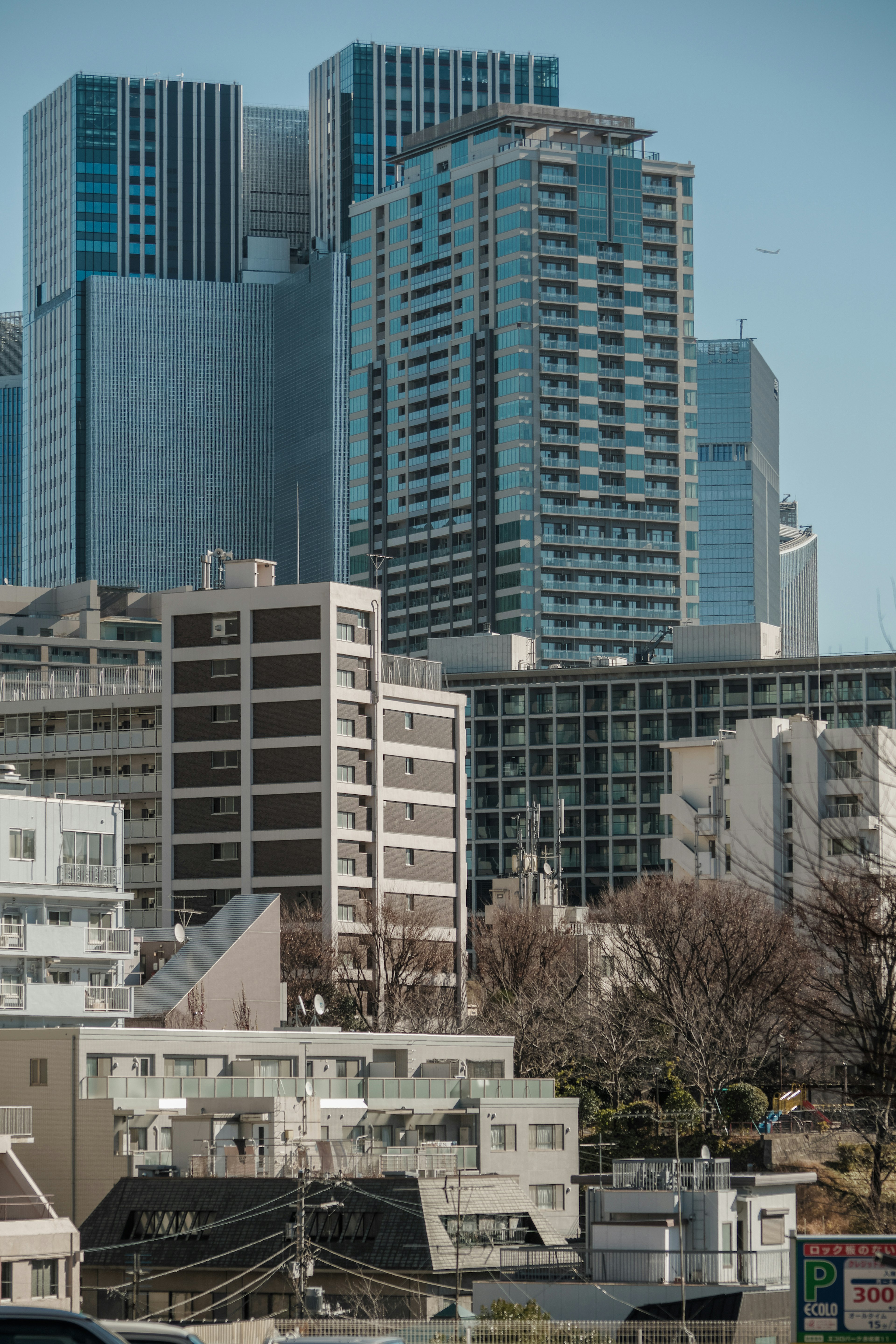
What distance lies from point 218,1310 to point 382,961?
51.8 meters

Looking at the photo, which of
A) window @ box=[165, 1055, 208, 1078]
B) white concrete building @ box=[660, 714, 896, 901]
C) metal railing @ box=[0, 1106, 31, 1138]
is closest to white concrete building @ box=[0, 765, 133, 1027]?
window @ box=[165, 1055, 208, 1078]

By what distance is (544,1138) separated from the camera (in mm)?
78750

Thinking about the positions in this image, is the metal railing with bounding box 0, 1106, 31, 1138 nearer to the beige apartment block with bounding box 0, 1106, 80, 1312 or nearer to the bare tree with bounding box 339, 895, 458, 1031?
the beige apartment block with bounding box 0, 1106, 80, 1312

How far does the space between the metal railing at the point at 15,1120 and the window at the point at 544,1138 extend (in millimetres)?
20426

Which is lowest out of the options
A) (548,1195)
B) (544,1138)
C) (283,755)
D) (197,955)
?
(548,1195)

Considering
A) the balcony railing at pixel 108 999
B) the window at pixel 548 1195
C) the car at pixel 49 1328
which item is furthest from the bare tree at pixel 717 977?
the car at pixel 49 1328

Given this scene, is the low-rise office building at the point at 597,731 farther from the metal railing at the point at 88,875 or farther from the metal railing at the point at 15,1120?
the metal railing at the point at 15,1120

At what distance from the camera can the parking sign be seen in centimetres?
2692

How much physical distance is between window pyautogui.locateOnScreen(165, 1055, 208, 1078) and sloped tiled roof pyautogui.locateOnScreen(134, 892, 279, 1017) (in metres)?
8.68

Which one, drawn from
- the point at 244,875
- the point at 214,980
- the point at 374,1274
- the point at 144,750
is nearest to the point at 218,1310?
the point at 374,1274

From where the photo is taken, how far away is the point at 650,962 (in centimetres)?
10056

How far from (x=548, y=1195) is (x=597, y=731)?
110528mm

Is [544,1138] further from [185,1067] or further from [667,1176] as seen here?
[667,1176]

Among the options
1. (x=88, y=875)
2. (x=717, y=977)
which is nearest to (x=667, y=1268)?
(x=88, y=875)
